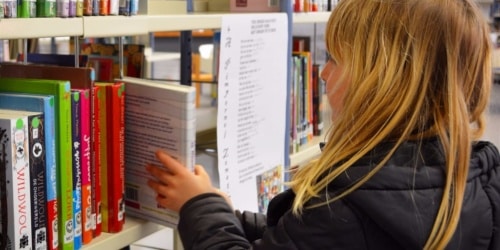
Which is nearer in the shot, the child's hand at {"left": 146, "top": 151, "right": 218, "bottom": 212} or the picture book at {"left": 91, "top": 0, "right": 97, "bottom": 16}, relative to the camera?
the picture book at {"left": 91, "top": 0, "right": 97, "bottom": 16}

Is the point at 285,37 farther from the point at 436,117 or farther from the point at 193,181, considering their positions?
the point at 436,117

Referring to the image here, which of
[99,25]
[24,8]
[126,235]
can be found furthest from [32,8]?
[126,235]

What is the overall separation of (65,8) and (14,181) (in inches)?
10.4

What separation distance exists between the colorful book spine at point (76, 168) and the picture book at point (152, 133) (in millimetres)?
168

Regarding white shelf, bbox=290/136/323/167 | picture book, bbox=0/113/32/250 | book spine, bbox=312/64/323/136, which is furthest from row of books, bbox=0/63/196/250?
book spine, bbox=312/64/323/136

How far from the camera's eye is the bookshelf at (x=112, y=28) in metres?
0.92

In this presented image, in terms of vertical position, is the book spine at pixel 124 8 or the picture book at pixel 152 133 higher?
the book spine at pixel 124 8

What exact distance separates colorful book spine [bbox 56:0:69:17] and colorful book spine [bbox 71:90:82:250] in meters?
0.12

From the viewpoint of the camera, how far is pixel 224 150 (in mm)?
1459

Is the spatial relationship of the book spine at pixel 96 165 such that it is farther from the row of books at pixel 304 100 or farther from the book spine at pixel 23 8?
the row of books at pixel 304 100

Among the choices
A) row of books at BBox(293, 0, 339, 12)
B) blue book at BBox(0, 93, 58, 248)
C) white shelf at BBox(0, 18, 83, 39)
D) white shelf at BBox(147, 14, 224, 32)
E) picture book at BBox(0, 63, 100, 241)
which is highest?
row of books at BBox(293, 0, 339, 12)

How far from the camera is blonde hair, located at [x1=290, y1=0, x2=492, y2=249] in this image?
99 centimetres

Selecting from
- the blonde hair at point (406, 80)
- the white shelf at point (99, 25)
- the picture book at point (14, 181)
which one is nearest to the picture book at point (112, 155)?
the white shelf at point (99, 25)

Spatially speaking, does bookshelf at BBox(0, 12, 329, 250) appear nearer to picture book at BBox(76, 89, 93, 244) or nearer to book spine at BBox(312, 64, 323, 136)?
picture book at BBox(76, 89, 93, 244)
